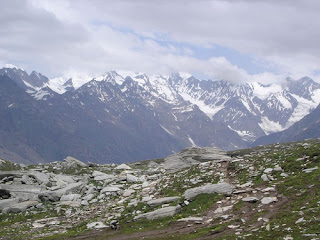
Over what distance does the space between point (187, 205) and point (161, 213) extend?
271cm

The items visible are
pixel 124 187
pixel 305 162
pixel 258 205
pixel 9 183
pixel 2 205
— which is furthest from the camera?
pixel 9 183

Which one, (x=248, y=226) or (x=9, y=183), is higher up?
(x=9, y=183)

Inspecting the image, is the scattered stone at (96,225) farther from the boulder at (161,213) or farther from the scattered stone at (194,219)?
the scattered stone at (194,219)

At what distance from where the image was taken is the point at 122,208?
38250 mm

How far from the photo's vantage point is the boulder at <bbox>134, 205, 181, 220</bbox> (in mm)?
33128

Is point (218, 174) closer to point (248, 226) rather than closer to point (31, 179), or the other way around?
point (248, 226)

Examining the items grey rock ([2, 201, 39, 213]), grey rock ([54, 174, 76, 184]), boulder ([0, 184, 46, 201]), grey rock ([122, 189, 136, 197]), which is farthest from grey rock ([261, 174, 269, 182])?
grey rock ([54, 174, 76, 184])

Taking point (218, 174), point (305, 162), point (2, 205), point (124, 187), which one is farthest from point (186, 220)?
point (2, 205)

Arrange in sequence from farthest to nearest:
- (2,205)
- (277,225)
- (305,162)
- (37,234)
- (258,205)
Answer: (2,205) → (305,162) → (37,234) → (258,205) → (277,225)

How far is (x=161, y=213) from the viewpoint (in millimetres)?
33406

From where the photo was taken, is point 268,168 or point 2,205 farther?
point 2,205

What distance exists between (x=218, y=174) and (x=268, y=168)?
616cm

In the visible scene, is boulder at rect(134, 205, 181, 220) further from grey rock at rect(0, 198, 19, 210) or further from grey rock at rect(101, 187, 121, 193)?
grey rock at rect(0, 198, 19, 210)

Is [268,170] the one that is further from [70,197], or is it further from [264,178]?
[70,197]
